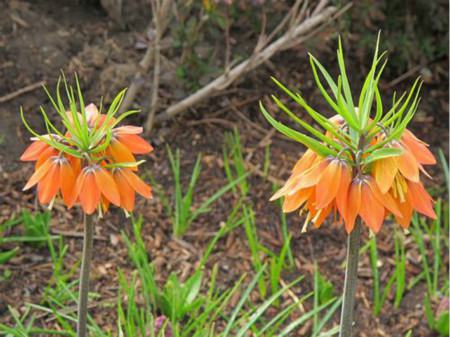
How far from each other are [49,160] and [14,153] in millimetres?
1996

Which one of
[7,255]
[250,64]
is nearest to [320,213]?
[7,255]

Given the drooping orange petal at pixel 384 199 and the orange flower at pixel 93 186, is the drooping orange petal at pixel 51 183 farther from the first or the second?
the drooping orange petal at pixel 384 199

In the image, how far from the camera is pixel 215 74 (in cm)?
417

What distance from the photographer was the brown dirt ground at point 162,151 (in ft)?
11.2

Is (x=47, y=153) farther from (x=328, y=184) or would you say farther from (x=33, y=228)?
(x=33, y=228)

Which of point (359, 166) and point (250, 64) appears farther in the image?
point (250, 64)

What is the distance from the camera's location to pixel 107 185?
1.97 metres

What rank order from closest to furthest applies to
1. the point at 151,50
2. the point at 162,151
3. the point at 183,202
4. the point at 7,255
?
1. the point at 7,255
2. the point at 183,202
3. the point at 151,50
4. the point at 162,151

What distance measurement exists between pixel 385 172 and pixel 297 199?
203mm

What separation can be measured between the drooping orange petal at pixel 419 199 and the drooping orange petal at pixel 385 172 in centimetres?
10

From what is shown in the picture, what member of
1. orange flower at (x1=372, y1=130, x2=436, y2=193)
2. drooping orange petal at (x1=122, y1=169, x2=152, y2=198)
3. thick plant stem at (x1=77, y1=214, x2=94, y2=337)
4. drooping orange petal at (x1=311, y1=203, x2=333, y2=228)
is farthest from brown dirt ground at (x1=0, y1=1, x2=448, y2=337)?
orange flower at (x1=372, y1=130, x2=436, y2=193)

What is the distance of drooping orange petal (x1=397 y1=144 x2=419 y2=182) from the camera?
173 cm

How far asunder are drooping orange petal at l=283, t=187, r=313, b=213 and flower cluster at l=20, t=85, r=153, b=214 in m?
0.37

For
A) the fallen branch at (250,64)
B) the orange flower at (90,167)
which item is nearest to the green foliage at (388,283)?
the fallen branch at (250,64)
